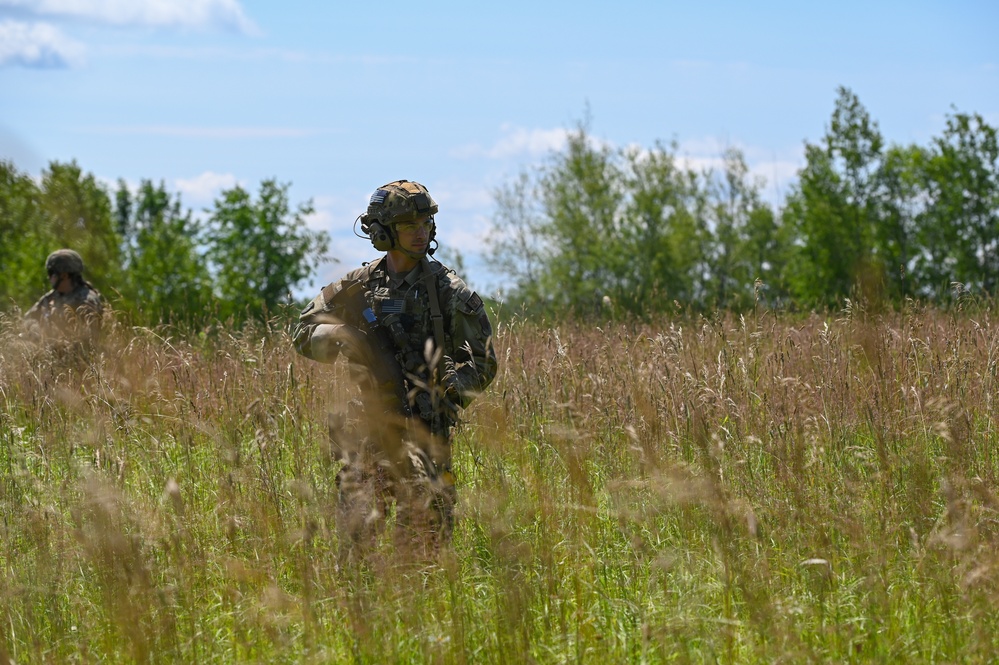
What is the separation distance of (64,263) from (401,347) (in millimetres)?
6637

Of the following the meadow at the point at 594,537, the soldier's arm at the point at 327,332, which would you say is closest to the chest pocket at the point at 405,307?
the soldier's arm at the point at 327,332

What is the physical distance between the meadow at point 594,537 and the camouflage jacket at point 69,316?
2.41m

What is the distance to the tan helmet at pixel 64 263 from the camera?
9.67 m

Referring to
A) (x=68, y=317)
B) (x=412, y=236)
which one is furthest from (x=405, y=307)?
(x=68, y=317)

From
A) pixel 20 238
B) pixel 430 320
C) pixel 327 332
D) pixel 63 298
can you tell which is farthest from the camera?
pixel 20 238

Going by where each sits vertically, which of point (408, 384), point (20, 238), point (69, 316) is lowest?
point (408, 384)

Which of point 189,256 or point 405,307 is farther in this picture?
point 189,256

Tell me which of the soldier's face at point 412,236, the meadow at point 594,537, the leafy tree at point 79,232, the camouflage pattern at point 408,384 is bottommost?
the meadow at point 594,537

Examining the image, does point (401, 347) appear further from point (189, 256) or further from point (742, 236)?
point (742, 236)

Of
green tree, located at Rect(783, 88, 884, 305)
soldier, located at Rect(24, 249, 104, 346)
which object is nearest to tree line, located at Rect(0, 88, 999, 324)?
green tree, located at Rect(783, 88, 884, 305)

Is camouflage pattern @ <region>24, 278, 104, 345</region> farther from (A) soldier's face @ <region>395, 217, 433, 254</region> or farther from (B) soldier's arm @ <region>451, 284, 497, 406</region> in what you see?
(B) soldier's arm @ <region>451, 284, 497, 406</region>

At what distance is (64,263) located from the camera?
9781 mm

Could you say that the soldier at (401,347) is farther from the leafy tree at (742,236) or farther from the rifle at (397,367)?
the leafy tree at (742,236)

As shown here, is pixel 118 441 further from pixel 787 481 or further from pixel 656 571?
pixel 787 481
